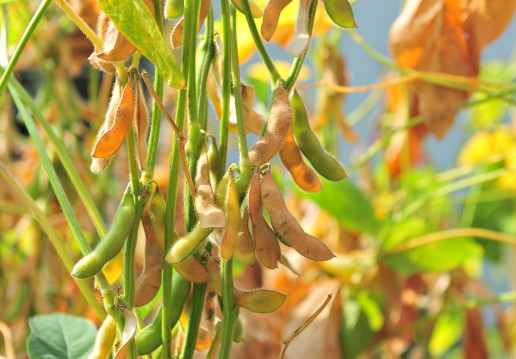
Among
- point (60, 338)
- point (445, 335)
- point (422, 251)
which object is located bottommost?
point (445, 335)

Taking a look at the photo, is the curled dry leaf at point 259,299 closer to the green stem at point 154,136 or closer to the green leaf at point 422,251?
the green stem at point 154,136

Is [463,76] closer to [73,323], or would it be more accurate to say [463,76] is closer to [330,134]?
[330,134]

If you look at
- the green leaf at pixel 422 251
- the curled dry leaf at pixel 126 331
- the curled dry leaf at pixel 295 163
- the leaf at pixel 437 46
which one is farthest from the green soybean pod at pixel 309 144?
the green leaf at pixel 422 251

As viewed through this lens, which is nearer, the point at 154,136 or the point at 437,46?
the point at 154,136

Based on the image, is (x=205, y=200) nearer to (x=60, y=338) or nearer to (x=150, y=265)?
(x=150, y=265)

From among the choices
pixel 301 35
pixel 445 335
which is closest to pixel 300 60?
pixel 301 35

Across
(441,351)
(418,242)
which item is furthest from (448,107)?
(441,351)

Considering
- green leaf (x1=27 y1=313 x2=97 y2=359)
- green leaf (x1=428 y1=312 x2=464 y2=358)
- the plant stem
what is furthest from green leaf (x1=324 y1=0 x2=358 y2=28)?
green leaf (x1=428 y1=312 x2=464 y2=358)
